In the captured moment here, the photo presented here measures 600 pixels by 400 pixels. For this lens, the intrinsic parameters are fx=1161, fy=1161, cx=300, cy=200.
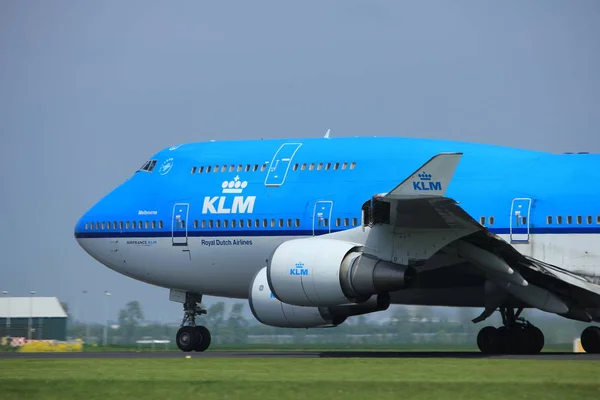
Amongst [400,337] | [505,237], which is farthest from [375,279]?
[400,337]

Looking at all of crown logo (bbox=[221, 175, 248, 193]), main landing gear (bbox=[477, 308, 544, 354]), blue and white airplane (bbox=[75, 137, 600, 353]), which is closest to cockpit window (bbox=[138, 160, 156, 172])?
blue and white airplane (bbox=[75, 137, 600, 353])

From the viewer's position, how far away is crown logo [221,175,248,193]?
31.9 metres

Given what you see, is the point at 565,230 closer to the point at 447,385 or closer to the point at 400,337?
the point at 447,385

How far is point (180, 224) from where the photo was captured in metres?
32.5

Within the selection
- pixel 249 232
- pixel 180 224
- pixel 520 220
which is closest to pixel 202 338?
pixel 180 224

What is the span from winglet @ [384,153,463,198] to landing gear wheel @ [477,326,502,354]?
277 inches

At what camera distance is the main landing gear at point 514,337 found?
29375 mm

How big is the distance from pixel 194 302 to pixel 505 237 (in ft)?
33.2

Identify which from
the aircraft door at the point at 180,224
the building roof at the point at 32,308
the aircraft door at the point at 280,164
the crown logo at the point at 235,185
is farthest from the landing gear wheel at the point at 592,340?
the building roof at the point at 32,308

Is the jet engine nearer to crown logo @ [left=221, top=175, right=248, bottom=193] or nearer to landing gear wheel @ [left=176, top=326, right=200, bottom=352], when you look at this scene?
crown logo @ [left=221, top=175, right=248, bottom=193]

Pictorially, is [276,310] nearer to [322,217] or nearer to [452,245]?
[322,217]

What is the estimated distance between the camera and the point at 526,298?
27453mm

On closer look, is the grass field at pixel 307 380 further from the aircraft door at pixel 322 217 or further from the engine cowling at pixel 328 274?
the aircraft door at pixel 322 217

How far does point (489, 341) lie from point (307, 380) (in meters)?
12.0
